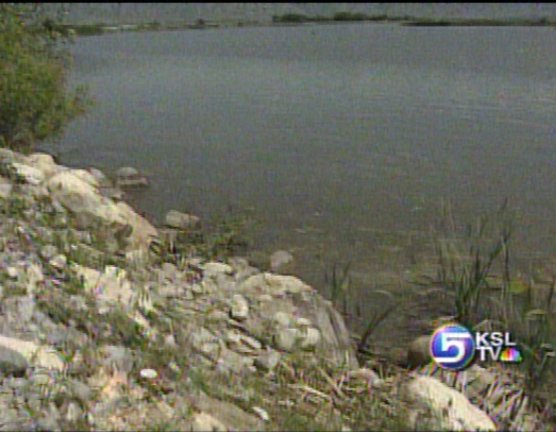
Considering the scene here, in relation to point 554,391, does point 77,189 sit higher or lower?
higher

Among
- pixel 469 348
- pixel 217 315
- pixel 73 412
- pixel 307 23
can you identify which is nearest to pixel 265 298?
pixel 217 315

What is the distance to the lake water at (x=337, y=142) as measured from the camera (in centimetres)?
805

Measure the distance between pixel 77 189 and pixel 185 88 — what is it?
36.6 feet

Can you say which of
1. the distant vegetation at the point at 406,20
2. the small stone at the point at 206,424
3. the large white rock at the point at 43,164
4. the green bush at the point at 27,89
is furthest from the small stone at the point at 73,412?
the distant vegetation at the point at 406,20

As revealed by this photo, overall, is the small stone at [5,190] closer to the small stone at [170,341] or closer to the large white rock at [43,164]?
the large white rock at [43,164]

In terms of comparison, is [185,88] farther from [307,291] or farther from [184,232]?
[307,291]

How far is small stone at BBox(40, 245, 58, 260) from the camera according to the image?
16.1ft

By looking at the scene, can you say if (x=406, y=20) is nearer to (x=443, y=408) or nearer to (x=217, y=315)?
(x=217, y=315)

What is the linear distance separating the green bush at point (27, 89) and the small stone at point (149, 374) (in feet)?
20.7

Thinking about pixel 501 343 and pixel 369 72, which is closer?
pixel 501 343

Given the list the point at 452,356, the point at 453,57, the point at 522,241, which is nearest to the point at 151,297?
the point at 452,356

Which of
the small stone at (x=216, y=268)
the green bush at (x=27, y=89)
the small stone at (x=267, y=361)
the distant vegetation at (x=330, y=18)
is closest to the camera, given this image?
the small stone at (x=267, y=361)

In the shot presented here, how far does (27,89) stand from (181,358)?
247 inches

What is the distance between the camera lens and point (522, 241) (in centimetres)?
717
